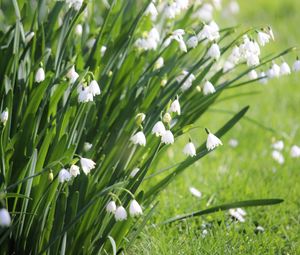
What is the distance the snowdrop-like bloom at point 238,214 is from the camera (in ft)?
11.5

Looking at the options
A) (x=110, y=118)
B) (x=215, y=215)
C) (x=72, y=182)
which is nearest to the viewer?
(x=72, y=182)

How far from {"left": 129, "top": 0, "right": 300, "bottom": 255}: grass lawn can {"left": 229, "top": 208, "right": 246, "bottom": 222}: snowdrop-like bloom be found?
4 centimetres

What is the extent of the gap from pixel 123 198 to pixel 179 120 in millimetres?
598

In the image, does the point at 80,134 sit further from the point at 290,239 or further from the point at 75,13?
the point at 290,239

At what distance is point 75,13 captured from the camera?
318 cm

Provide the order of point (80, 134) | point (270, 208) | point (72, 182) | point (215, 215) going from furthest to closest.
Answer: point (270, 208) < point (215, 215) < point (80, 134) < point (72, 182)

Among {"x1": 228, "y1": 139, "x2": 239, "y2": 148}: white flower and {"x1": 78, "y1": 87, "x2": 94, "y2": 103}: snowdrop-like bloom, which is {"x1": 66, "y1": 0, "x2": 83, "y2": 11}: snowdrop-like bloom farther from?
{"x1": 228, "y1": 139, "x2": 239, "y2": 148}: white flower

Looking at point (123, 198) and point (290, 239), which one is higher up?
point (123, 198)

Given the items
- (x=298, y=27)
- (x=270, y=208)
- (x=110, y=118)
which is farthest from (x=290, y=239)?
(x=298, y=27)

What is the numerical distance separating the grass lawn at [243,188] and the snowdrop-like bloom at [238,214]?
1.4 inches

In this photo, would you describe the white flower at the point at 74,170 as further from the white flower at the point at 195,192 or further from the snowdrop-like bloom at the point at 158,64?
the white flower at the point at 195,192

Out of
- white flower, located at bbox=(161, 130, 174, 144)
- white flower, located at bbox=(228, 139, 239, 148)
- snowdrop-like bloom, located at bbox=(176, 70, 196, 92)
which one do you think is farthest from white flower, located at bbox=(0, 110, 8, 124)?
white flower, located at bbox=(228, 139, 239, 148)

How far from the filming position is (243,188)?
390 centimetres

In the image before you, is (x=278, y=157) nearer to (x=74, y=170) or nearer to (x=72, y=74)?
(x=72, y=74)
